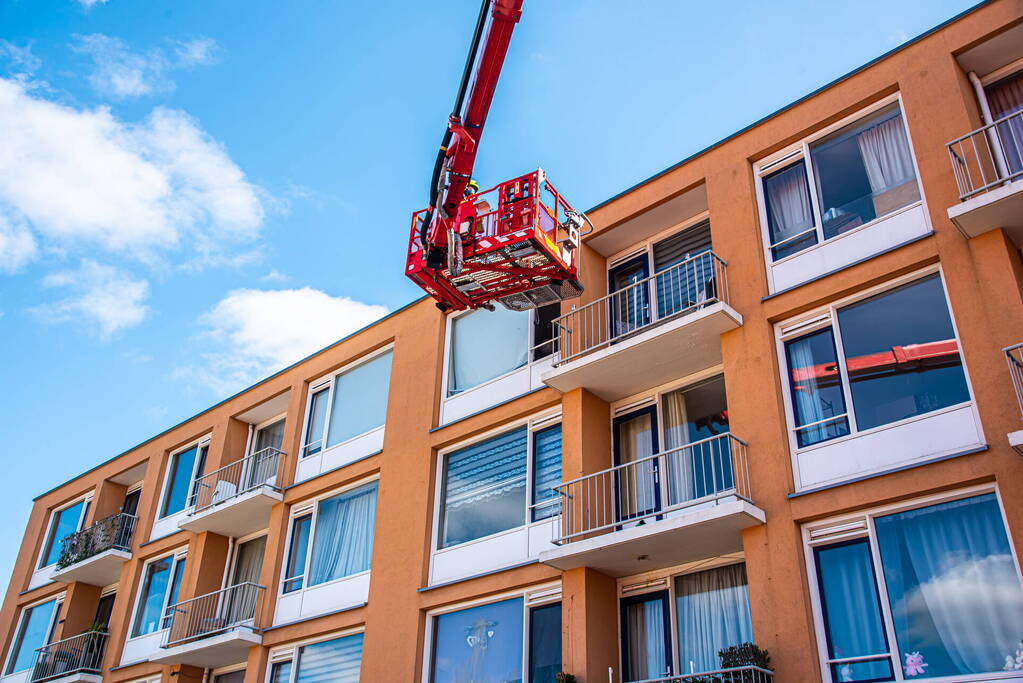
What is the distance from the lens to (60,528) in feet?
93.9

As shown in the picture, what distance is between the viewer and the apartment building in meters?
11.1

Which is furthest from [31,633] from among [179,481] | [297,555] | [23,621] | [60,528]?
[297,555]

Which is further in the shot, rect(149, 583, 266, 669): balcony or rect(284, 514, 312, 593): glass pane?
rect(284, 514, 312, 593): glass pane

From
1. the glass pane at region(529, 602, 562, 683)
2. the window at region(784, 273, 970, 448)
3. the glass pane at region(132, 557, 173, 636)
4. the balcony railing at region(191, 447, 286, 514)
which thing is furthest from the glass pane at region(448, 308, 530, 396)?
the glass pane at region(132, 557, 173, 636)

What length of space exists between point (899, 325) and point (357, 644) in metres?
11.0

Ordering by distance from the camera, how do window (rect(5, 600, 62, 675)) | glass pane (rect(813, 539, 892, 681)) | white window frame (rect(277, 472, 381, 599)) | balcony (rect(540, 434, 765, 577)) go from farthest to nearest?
window (rect(5, 600, 62, 675)), white window frame (rect(277, 472, 381, 599)), balcony (rect(540, 434, 765, 577)), glass pane (rect(813, 539, 892, 681))

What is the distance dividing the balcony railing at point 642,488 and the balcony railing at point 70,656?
14884 mm

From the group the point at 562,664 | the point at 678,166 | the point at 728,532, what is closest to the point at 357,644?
the point at 562,664

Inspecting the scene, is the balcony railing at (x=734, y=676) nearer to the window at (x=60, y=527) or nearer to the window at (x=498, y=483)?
the window at (x=498, y=483)

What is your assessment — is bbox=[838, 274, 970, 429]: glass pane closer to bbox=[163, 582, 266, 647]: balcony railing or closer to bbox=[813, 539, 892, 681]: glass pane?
bbox=[813, 539, 892, 681]: glass pane

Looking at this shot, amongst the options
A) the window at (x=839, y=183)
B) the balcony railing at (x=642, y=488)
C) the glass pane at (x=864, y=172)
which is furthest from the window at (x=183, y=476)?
the glass pane at (x=864, y=172)

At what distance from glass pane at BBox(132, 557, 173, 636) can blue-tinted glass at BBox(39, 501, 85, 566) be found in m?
5.65

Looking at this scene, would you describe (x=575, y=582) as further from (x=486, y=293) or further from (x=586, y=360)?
(x=486, y=293)

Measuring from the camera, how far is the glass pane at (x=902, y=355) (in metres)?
11.7
